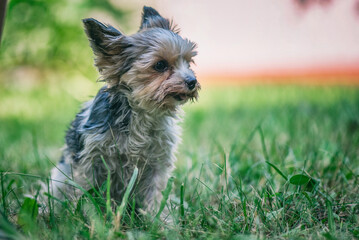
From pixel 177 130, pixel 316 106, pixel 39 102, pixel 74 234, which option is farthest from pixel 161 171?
pixel 39 102

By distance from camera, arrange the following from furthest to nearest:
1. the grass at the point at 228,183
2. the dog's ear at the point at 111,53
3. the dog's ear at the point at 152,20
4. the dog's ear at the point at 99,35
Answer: the dog's ear at the point at 152,20
the dog's ear at the point at 111,53
the dog's ear at the point at 99,35
the grass at the point at 228,183

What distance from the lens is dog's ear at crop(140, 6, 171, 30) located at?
3.15 metres

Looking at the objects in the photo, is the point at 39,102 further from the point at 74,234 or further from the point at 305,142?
the point at 74,234

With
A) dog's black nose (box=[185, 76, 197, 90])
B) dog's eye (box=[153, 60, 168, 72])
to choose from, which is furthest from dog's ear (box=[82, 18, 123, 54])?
dog's black nose (box=[185, 76, 197, 90])

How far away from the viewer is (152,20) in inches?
125

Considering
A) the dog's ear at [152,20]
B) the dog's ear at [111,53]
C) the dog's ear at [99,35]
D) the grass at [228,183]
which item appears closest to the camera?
the grass at [228,183]

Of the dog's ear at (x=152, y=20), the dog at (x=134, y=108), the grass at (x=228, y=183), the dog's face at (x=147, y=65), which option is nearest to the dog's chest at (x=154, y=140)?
the dog at (x=134, y=108)

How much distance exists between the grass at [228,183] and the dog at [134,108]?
0.75 ft

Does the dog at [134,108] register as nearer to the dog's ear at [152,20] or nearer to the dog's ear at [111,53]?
the dog's ear at [111,53]

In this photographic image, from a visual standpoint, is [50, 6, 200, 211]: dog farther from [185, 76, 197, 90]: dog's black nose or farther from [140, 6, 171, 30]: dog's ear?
[140, 6, 171, 30]: dog's ear

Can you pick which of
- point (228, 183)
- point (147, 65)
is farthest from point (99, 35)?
point (228, 183)

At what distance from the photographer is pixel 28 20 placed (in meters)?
7.86

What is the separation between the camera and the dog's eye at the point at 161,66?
286 cm

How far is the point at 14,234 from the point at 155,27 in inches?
77.6
